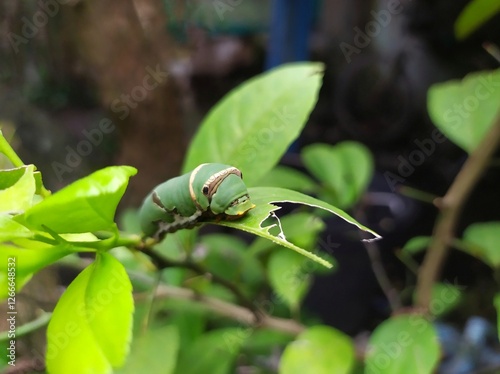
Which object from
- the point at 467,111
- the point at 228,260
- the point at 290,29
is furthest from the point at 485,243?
the point at 290,29

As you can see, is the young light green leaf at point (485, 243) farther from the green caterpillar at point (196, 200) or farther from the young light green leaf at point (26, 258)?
the young light green leaf at point (26, 258)

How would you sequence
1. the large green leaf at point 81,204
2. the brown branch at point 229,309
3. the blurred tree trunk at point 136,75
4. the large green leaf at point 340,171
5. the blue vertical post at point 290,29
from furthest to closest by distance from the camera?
the blue vertical post at point 290,29 < the blurred tree trunk at point 136,75 < the large green leaf at point 340,171 < the brown branch at point 229,309 < the large green leaf at point 81,204

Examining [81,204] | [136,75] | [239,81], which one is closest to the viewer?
[81,204]

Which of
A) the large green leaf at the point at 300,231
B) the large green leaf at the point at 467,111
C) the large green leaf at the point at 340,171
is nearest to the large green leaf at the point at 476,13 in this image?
the large green leaf at the point at 467,111

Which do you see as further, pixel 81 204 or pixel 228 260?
pixel 228 260

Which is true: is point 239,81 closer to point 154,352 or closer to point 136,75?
point 136,75

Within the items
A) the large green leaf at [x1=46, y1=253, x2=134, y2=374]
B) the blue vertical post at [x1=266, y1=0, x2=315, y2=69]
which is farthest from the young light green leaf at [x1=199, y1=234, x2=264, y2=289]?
the blue vertical post at [x1=266, y1=0, x2=315, y2=69]
